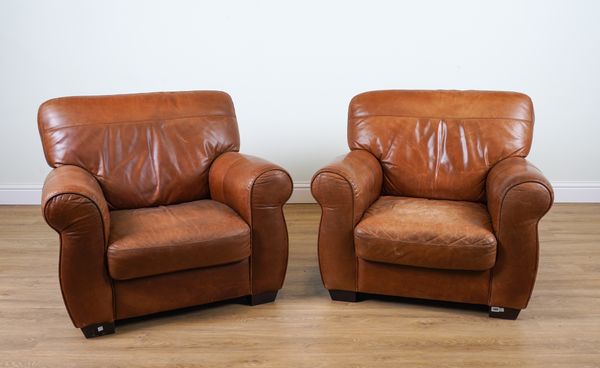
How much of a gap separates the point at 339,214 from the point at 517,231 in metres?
0.77

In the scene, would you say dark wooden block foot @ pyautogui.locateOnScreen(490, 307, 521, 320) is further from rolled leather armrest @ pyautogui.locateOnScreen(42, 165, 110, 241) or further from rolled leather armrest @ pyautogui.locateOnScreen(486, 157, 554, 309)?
rolled leather armrest @ pyautogui.locateOnScreen(42, 165, 110, 241)

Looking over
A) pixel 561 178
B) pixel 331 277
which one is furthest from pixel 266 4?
pixel 561 178

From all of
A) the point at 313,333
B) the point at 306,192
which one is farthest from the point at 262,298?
the point at 306,192

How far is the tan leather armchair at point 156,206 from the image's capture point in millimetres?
2639

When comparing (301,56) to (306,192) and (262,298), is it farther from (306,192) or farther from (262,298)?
(262,298)

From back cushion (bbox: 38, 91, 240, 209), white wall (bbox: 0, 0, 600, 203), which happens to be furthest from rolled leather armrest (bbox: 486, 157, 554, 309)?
white wall (bbox: 0, 0, 600, 203)

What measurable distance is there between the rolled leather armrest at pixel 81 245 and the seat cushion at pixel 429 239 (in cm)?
109

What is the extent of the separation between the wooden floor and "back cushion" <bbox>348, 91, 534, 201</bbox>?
2.08ft

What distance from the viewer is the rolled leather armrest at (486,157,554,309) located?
271cm

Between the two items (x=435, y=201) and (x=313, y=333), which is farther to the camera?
(x=435, y=201)

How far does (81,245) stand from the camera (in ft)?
8.52

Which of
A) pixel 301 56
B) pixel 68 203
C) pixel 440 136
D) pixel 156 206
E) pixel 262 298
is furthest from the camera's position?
pixel 301 56

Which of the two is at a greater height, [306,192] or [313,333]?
[313,333]

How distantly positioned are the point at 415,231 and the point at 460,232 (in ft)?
0.62
